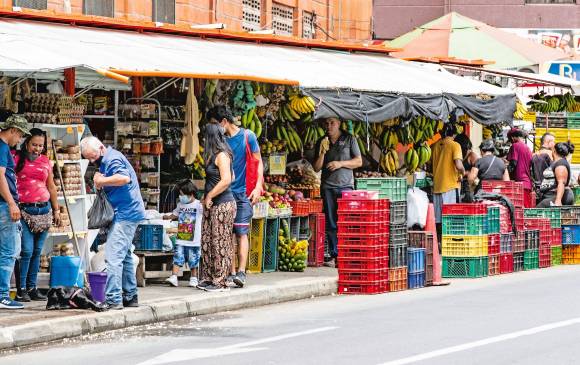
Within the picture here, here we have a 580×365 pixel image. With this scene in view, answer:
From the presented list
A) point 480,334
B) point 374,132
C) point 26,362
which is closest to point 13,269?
point 26,362

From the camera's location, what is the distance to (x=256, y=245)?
1853 cm

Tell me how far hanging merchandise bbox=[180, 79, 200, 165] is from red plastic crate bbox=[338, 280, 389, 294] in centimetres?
272

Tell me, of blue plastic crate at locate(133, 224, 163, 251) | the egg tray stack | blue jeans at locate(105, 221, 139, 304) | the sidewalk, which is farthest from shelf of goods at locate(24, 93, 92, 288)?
blue jeans at locate(105, 221, 139, 304)

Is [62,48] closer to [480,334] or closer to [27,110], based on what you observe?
[27,110]

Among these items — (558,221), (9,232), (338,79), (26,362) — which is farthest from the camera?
(558,221)

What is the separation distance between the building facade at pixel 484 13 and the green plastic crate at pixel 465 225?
28803 millimetres

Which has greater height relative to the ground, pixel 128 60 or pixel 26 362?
pixel 128 60

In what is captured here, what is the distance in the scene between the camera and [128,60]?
1653 centimetres

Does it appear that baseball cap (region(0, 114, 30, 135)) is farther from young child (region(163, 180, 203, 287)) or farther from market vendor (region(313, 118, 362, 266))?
market vendor (region(313, 118, 362, 266))

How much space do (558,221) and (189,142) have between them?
21.2 ft

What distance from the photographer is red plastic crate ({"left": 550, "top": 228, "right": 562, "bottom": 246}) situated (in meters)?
21.7

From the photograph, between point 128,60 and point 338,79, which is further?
point 338,79

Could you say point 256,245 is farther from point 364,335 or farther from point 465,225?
point 364,335

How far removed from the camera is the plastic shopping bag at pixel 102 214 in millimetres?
14430
